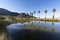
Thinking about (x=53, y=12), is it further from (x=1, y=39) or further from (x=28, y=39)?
(x=1, y=39)

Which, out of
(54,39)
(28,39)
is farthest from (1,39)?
(54,39)

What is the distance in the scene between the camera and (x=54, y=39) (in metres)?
28.0

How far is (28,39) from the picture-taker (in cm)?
2611

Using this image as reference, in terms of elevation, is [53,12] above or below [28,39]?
above

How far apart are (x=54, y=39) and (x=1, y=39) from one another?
16.2 metres

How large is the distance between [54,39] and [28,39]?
7.76 m

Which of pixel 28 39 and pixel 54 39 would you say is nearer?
pixel 28 39

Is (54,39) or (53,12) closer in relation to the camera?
(54,39)

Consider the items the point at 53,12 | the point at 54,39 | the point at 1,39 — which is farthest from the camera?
the point at 53,12

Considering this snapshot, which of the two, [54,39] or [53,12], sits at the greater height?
[53,12]

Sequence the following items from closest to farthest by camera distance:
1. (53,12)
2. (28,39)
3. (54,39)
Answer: (28,39), (54,39), (53,12)

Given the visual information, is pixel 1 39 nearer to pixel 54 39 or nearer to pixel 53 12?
pixel 54 39

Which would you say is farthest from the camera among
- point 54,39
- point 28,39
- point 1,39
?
point 54,39

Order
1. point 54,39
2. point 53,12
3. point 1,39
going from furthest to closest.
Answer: point 53,12, point 54,39, point 1,39
